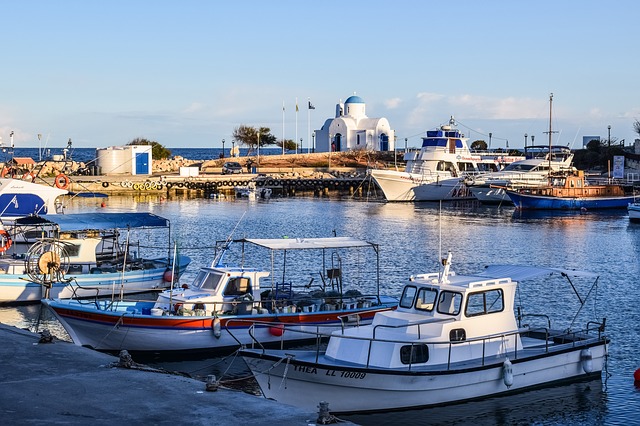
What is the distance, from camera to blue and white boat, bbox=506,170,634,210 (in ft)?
274

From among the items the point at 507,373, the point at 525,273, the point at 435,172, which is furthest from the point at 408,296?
the point at 435,172

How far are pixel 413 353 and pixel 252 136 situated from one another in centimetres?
13160

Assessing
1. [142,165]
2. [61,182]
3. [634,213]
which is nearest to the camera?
[61,182]

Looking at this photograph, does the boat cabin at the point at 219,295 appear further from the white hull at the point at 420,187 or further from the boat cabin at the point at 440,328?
the white hull at the point at 420,187

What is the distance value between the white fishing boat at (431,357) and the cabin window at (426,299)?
0.02m

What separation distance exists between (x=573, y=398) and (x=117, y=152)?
87699 millimetres

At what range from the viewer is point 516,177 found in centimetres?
9075

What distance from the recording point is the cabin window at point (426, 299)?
21.5 meters

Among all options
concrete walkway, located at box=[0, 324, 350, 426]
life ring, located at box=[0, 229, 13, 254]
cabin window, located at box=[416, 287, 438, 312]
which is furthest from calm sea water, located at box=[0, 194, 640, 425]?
concrete walkway, located at box=[0, 324, 350, 426]

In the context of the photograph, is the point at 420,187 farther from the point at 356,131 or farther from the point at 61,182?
the point at 61,182

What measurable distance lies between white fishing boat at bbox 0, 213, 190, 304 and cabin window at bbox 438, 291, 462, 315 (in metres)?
13.9

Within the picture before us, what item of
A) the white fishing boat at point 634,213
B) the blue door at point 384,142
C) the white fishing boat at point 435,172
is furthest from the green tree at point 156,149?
the white fishing boat at point 634,213

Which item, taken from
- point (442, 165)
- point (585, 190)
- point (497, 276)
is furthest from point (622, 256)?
point (442, 165)

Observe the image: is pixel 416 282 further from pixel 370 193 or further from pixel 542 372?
pixel 370 193
